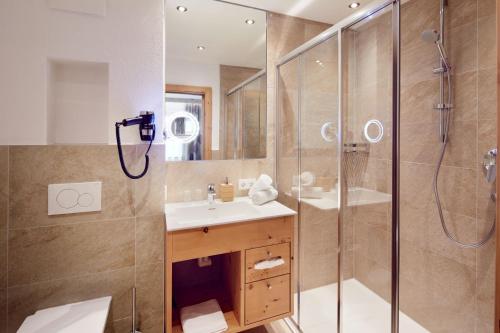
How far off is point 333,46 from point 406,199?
1.18 m

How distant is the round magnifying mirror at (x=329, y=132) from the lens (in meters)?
1.66

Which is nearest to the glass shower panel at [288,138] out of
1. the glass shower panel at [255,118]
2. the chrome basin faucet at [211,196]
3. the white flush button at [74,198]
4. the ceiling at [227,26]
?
the glass shower panel at [255,118]

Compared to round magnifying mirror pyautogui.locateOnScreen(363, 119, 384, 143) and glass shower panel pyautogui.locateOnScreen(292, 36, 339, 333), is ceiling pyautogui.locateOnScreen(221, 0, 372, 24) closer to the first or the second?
glass shower panel pyautogui.locateOnScreen(292, 36, 339, 333)

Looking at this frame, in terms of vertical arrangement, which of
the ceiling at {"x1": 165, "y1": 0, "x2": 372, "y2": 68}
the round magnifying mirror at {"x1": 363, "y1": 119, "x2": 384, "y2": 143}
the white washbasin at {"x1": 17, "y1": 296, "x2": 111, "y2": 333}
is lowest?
the white washbasin at {"x1": 17, "y1": 296, "x2": 111, "y2": 333}

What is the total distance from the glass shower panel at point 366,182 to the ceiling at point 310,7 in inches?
23.2

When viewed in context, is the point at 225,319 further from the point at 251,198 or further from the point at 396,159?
the point at 396,159

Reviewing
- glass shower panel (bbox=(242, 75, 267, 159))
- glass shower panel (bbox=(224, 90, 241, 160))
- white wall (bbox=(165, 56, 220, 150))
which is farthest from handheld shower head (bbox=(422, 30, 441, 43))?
white wall (bbox=(165, 56, 220, 150))

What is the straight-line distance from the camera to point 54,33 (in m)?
1.26

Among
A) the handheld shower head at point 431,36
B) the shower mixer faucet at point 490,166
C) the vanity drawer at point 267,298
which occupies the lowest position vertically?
the vanity drawer at point 267,298

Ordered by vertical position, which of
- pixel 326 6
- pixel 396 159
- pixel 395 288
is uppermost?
pixel 326 6

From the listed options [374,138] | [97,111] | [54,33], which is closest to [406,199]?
[374,138]

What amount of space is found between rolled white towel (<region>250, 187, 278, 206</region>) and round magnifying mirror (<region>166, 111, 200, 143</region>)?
617 millimetres

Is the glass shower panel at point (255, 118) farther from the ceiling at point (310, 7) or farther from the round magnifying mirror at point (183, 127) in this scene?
the ceiling at point (310, 7)

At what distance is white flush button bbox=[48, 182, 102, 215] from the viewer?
1.27 metres
